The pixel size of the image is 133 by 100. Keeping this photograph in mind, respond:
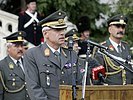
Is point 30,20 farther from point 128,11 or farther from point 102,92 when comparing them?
point 102,92

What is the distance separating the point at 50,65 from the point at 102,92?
1004 millimetres

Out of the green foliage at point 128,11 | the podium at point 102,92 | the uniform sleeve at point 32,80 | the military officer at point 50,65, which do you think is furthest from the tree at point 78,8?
the podium at point 102,92

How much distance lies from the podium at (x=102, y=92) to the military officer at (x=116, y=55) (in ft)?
7.93

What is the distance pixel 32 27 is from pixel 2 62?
141 inches

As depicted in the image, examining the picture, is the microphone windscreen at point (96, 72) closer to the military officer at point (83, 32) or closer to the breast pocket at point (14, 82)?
the breast pocket at point (14, 82)

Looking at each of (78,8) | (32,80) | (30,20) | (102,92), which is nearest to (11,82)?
(32,80)

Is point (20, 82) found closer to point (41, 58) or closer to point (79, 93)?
point (41, 58)

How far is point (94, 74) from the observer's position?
746 cm

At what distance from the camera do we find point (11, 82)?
9.58 meters

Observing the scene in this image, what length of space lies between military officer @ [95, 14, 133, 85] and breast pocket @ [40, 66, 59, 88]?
1.91 metres

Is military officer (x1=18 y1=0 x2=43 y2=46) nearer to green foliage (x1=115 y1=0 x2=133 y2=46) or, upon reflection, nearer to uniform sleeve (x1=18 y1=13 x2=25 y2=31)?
uniform sleeve (x1=18 y1=13 x2=25 y2=31)

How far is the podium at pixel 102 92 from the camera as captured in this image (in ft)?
22.2

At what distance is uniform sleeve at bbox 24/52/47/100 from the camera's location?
7280 mm

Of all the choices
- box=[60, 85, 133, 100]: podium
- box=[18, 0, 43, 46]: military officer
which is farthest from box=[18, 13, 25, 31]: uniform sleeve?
box=[60, 85, 133, 100]: podium
